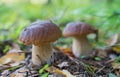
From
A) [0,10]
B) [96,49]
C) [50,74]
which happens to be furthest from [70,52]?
[0,10]

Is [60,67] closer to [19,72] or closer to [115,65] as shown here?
[19,72]

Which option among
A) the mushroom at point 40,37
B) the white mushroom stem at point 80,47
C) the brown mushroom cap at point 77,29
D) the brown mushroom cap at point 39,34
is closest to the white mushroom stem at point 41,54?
the mushroom at point 40,37

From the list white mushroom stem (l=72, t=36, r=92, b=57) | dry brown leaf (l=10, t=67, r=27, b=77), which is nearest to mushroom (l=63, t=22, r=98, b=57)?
white mushroom stem (l=72, t=36, r=92, b=57)

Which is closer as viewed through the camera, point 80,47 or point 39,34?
point 39,34

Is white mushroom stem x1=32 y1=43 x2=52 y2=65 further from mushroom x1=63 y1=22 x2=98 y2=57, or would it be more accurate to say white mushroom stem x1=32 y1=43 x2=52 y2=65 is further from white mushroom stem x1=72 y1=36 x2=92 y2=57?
white mushroom stem x1=72 y1=36 x2=92 y2=57

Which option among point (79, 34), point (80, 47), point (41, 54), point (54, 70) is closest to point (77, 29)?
point (79, 34)

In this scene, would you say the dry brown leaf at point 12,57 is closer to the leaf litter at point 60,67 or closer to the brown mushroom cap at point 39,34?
the leaf litter at point 60,67
